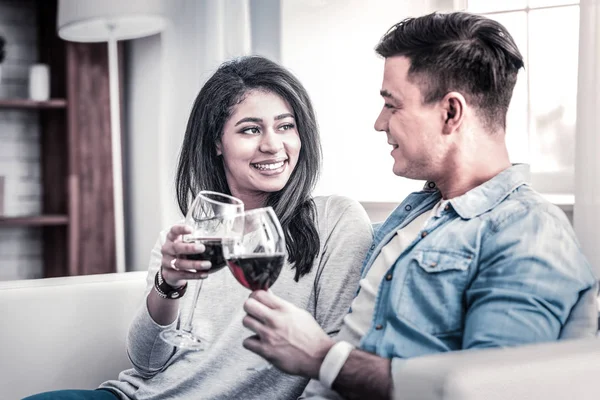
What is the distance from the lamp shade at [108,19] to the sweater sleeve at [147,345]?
2.07 m

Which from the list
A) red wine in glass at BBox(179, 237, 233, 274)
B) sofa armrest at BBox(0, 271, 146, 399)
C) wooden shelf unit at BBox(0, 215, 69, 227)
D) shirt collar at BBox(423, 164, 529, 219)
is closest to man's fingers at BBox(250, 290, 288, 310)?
red wine in glass at BBox(179, 237, 233, 274)

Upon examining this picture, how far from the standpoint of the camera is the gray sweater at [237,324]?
1509 mm

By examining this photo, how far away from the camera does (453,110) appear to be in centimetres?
127

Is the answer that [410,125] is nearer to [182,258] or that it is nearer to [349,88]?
[182,258]

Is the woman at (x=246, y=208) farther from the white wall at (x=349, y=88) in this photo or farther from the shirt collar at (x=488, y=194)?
the white wall at (x=349, y=88)

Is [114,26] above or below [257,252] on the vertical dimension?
above

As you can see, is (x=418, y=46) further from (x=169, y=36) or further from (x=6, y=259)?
(x=6, y=259)

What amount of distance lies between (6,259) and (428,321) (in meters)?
3.52

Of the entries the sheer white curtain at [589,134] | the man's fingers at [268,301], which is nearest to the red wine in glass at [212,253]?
the man's fingers at [268,301]

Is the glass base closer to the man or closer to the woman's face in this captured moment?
the man

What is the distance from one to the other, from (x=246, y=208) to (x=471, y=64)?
639 mm

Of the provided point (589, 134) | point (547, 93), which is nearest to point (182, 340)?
point (589, 134)

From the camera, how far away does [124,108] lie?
167 inches

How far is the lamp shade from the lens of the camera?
11.2 ft
